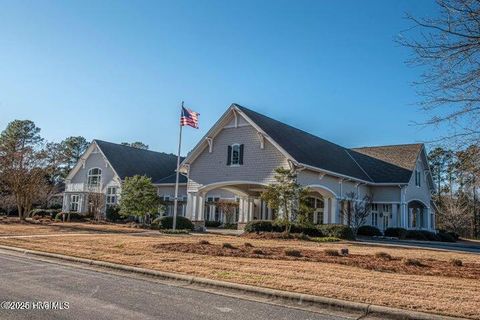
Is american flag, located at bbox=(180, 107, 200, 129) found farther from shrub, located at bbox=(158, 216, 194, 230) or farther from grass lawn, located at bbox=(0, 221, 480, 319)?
grass lawn, located at bbox=(0, 221, 480, 319)

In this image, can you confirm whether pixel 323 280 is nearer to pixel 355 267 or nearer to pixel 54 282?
pixel 355 267

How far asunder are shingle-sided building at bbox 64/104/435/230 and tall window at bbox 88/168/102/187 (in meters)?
0.06

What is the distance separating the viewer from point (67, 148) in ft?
263

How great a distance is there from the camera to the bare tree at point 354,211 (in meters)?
29.0

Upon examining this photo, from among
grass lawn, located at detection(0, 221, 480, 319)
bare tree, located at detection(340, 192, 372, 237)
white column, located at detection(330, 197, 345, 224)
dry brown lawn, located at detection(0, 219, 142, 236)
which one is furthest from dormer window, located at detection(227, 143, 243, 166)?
grass lawn, located at detection(0, 221, 480, 319)

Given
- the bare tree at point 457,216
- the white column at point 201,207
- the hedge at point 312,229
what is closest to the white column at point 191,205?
the white column at point 201,207

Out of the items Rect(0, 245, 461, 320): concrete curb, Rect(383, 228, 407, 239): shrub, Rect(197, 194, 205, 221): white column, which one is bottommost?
Rect(0, 245, 461, 320): concrete curb

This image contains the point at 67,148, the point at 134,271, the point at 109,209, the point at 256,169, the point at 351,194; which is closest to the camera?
the point at 134,271

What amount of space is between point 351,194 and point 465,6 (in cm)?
2402

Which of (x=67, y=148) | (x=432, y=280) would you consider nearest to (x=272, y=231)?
(x=432, y=280)

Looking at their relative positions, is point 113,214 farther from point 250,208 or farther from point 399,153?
point 399,153

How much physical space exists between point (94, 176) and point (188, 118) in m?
21.7

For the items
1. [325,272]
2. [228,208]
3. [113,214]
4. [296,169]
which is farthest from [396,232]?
[113,214]

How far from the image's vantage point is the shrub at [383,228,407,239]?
105ft
